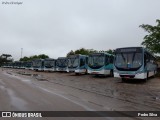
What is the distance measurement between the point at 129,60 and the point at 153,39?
1844 cm

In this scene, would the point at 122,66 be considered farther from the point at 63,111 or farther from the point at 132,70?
the point at 63,111

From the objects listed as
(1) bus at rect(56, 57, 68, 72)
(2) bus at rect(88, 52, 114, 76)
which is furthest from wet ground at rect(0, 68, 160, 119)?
(1) bus at rect(56, 57, 68, 72)

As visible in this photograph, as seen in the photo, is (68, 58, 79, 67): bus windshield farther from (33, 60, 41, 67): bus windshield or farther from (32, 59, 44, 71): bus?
(33, 60, 41, 67): bus windshield

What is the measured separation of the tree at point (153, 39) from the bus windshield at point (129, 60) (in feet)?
54.6

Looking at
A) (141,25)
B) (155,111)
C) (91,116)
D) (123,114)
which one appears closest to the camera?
(91,116)

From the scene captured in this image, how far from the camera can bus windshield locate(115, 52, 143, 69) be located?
71.0 feet

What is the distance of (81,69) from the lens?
1460 inches

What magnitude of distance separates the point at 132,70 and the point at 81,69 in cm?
1617

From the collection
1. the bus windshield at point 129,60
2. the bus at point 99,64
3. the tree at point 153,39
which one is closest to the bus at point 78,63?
the bus at point 99,64

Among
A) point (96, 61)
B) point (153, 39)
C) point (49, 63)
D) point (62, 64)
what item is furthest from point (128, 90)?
point (49, 63)

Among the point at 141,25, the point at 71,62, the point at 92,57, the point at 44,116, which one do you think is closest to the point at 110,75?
the point at 92,57

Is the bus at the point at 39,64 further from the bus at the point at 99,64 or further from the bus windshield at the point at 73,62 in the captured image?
the bus at the point at 99,64

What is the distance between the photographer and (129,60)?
22.0 m

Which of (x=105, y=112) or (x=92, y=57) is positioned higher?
(x=92, y=57)
